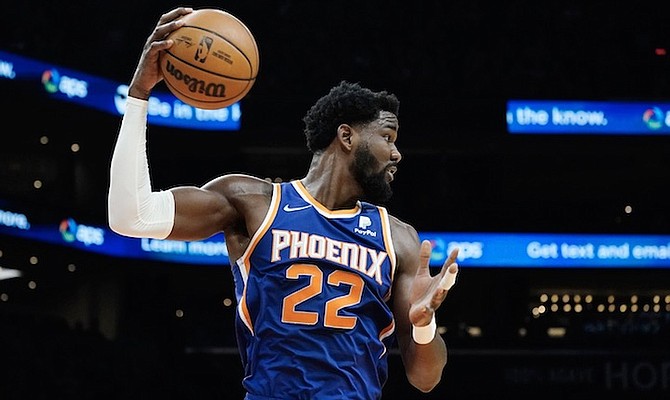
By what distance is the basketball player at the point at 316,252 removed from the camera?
11.6 ft

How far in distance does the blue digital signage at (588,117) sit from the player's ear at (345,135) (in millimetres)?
12460

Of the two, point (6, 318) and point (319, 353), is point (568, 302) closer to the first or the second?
point (6, 318)

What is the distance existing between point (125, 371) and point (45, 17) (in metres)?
6.23

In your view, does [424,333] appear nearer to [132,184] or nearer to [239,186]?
[239,186]

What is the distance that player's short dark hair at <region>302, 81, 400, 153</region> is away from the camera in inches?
158

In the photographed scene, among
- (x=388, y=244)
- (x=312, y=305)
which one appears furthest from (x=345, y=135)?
(x=312, y=305)

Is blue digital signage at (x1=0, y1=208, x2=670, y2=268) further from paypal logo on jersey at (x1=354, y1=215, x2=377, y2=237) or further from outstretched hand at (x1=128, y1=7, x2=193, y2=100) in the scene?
outstretched hand at (x1=128, y1=7, x2=193, y2=100)

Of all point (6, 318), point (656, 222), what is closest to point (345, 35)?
point (656, 222)

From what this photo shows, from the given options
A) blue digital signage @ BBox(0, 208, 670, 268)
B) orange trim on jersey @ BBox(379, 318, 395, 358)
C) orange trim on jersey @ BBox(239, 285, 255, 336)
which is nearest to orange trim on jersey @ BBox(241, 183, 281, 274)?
orange trim on jersey @ BBox(239, 285, 255, 336)

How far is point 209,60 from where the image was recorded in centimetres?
370

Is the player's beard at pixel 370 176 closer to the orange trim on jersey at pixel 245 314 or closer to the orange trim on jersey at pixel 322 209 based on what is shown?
the orange trim on jersey at pixel 322 209

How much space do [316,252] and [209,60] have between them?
78 cm

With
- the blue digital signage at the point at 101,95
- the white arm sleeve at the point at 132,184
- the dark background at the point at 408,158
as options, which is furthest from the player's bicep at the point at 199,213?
the blue digital signage at the point at 101,95

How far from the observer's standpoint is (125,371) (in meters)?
14.0
